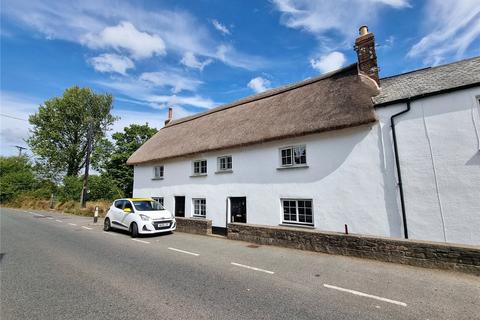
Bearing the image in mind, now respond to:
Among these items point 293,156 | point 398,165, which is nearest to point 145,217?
point 293,156

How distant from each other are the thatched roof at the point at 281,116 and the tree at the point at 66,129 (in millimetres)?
26698

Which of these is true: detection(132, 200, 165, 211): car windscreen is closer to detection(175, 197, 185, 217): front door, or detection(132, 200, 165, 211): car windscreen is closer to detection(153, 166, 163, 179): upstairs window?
detection(175, 197, 185, 217): front door

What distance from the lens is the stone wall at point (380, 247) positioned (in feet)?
18.8

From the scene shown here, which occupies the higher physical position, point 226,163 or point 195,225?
point 226,163

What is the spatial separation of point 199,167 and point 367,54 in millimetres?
10374

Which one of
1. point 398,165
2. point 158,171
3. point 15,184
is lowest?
point 398,165

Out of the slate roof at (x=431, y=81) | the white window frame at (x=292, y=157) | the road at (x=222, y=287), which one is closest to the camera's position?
the road at (x=222, y=287)

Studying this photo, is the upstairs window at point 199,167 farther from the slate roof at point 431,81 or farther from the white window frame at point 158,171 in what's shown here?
the slate roof at point 431,81

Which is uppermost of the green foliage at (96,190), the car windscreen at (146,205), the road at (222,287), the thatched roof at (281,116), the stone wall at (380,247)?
the thatched roof at (281,116)

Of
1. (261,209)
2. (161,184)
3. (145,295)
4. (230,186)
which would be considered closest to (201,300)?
(145,295)

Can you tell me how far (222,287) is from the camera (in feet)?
16.1

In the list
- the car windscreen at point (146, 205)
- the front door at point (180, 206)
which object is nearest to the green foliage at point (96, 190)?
the front door at point (180, 206)

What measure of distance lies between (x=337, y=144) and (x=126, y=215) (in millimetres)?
9994

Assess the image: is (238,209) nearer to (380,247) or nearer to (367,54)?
(380,247)
